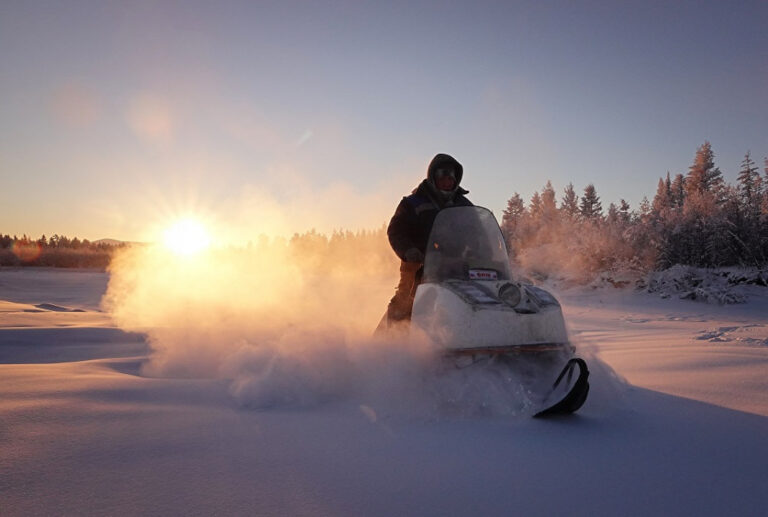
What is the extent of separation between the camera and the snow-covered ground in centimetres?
155

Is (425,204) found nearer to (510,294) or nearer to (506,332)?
(510,294)

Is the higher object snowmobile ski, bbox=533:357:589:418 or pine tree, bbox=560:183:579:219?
pine tree, bbox=560:183:579:219

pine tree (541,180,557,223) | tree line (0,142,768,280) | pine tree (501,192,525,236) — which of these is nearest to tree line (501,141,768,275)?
tree line (0,142,768,280)

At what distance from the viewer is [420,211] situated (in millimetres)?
4152

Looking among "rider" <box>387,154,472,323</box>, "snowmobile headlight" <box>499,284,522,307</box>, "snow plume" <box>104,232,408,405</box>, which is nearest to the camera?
"snowmobile headlight" <box>499,284,522,307</box>

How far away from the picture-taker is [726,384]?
330 centimetres

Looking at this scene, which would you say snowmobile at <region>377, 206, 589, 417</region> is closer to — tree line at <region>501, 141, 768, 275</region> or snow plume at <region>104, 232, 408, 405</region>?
snow plume at <region>104, 232, 408, 405</region>

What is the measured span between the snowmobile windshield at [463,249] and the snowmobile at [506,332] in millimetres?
75

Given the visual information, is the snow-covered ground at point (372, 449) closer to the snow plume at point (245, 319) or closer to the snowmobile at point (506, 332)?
the snow plume at point (245, 319)

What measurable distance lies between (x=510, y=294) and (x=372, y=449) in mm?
1604

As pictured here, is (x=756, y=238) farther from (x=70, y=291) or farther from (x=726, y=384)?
(x=70, y=291)

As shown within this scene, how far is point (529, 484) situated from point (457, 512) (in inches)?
17.5

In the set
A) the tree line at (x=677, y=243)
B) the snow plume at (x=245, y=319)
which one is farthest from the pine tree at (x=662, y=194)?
the snow plume at (x=245, y=319)

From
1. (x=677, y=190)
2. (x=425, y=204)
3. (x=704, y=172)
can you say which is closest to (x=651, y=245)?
(x=425, y=204)
